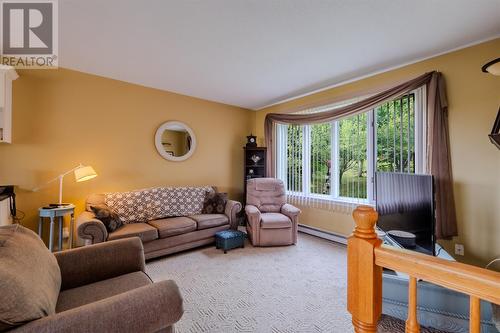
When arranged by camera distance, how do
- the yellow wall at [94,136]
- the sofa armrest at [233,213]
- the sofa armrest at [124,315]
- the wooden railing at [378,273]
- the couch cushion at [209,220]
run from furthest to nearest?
the sofa armrest at [233,213], the couch cushion at [209,220], the yellow wall at [94,136], the sofa armrest at [124,315], the wooden railing at [378,273]

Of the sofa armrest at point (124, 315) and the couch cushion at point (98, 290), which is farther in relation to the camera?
the couch cushion at point (98, 290)

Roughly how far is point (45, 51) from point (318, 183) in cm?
403

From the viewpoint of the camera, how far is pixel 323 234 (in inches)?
146

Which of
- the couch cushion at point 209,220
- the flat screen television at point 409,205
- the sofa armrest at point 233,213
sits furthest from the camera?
the sofa armrest at point 233,213

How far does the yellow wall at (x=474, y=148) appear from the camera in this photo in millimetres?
2174

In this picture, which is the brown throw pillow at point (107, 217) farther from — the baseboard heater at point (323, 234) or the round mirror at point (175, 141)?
the baseboard heater at point (323, 234)

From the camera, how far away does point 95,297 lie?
130 centimetres

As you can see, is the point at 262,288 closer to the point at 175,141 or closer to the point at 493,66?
the point at 493,66

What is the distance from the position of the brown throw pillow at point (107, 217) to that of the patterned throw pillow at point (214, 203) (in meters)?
1.28

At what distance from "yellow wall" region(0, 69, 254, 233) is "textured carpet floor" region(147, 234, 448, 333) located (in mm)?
1470

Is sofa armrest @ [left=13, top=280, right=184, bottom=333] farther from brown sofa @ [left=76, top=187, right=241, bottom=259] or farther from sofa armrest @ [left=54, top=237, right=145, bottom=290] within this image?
brown sofa @ [left=76, top=187, right=241, bottom=259]

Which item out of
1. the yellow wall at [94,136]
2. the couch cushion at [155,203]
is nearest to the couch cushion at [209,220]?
the couch cushion at [155,203]

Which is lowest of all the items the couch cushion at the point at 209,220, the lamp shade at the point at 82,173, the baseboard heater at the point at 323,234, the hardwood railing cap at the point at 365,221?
the baseboard heater at the point at 323,234

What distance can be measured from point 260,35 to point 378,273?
7.21ft
